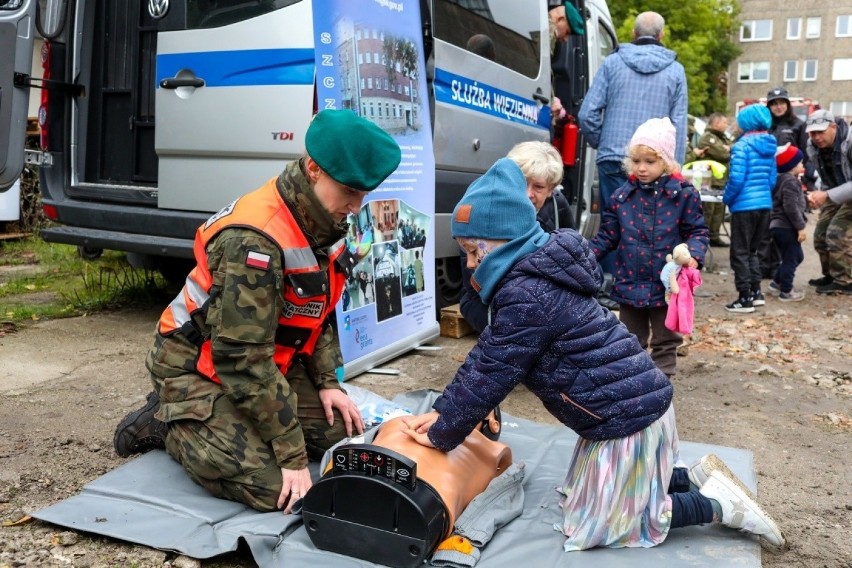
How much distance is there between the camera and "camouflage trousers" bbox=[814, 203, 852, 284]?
8.59 metres

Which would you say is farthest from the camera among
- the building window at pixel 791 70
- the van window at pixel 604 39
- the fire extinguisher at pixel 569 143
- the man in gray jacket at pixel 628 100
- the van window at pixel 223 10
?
the building window at pixel 791 70

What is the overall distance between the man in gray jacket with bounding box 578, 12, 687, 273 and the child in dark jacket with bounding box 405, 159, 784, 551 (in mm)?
2932

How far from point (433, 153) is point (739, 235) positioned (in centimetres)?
389

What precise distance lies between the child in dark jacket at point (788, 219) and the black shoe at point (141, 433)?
672cm

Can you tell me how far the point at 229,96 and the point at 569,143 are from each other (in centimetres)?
321

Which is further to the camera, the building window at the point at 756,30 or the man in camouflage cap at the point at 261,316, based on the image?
the building window at the point at 756,30

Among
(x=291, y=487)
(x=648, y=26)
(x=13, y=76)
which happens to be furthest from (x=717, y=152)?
(x=291, y=487)

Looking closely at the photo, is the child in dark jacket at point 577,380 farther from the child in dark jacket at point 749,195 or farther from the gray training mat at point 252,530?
the child in dark jacket at point 749,195

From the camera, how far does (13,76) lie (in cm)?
471

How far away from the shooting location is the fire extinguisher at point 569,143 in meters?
6.94

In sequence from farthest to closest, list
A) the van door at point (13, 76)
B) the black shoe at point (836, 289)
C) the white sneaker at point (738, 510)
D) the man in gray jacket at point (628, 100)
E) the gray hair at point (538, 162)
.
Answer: the black shoe at point (836, 289) < the man in gray jacket at point (628, 100) < the van door at point (13, 76) < the gray hair at point (538, 162) < the white sneaker at point (738, 510)

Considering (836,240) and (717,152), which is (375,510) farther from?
(717,152)

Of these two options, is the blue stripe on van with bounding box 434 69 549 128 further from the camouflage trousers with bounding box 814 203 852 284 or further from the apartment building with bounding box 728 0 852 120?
the apartment building with bounding box 728 0 852 120

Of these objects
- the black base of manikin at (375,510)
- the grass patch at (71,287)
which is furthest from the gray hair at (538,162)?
the grass patch at (71,287)
